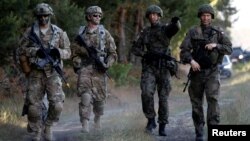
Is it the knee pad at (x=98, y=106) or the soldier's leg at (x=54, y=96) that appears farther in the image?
the knee pad at (x=98, y=106)

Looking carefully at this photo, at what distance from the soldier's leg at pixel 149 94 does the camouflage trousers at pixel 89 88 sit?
0.70m

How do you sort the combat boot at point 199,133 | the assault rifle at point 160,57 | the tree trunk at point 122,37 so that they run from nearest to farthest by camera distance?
1. the combat boot at point 199,133
2. the assault rifle at point 160,57
3. the tree trunk at point 122,37

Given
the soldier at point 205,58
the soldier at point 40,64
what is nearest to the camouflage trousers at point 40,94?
the soldier at point 40,64

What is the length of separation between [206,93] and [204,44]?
2.50ft

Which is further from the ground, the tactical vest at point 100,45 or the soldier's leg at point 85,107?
the tactical vest at point 100,45

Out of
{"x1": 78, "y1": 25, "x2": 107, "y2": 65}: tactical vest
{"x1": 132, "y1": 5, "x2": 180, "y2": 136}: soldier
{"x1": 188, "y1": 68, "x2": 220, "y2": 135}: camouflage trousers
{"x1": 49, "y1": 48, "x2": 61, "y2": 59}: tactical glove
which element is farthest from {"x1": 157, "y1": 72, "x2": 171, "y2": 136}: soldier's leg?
{"x1": 49, "y1": 48, "x2": 61, "y2": 59}: tactical glove

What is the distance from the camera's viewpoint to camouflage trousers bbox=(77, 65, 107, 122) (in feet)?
31.4

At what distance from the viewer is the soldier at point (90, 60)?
9547 mm

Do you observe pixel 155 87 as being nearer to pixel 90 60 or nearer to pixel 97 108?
pixel 97 108

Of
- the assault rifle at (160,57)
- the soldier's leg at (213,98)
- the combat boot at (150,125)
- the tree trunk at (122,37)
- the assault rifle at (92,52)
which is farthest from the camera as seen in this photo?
the tree trunk at (122,37)

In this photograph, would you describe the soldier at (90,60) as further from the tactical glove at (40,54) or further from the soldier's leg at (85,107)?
the tactical glove at (40,54)

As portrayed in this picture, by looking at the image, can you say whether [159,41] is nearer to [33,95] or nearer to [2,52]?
[33,95]

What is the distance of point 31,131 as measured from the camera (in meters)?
8.77

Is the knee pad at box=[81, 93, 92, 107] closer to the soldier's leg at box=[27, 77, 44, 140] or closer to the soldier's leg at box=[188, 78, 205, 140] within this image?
the soldier's leg at box=[27, 77, 44, 140]
